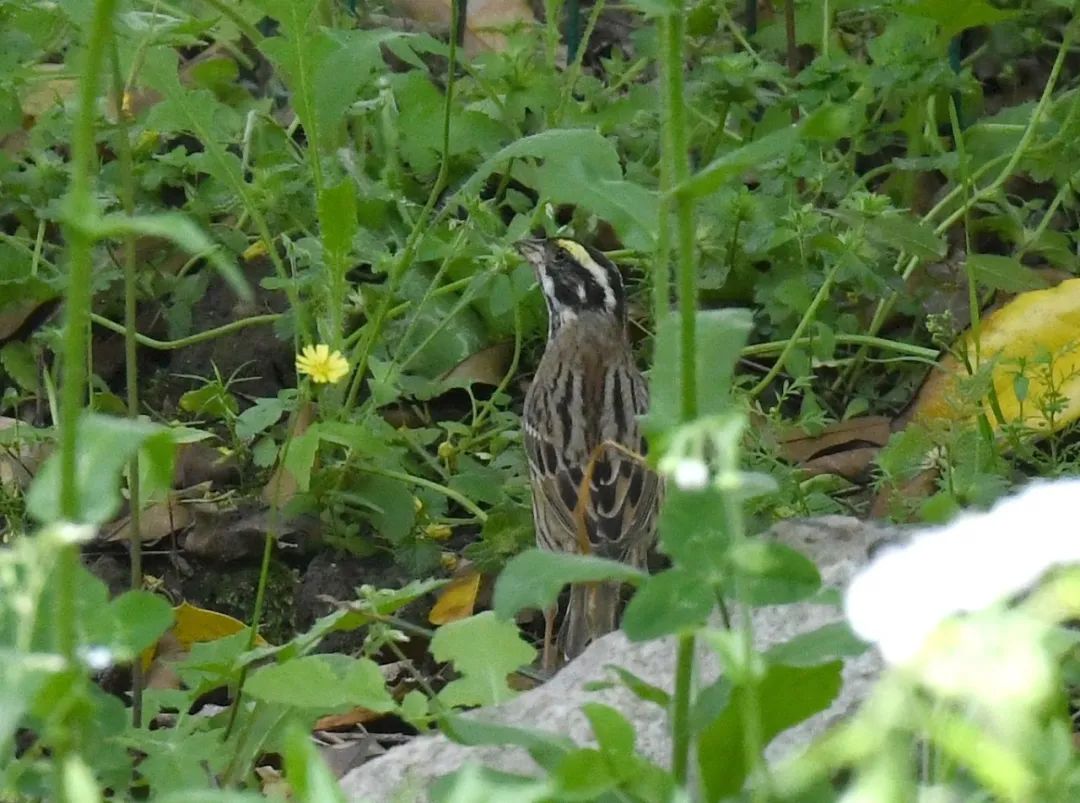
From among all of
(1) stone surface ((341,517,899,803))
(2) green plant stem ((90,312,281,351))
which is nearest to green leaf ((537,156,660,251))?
(1) stone surface ((341,517,899,803))

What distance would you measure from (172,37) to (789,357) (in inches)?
70.5

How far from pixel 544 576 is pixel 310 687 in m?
0.75

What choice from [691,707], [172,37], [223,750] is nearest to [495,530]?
[172,37]

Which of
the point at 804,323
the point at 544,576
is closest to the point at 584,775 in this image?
the point at 544,576

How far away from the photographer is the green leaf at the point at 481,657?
3.16 m

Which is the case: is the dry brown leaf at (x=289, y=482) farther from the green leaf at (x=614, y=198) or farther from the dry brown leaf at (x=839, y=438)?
the green leaf at (x=614, y=198)

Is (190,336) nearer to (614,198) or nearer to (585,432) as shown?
(585,432)

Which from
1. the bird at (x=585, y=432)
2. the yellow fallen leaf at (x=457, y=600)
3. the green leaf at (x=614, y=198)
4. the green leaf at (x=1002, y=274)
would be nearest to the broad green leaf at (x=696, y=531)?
the green leaf at (x=614, y=198)

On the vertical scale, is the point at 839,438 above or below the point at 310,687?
below

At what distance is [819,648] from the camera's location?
2062 millimetres

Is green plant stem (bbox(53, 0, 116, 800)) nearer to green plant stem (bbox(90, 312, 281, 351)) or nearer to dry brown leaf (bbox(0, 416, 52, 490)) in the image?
dry brown leaf (bbox(0, 416, 52, 490))

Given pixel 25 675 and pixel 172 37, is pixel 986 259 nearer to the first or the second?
pixel 172 37

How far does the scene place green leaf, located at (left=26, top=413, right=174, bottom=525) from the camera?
1.73 meters

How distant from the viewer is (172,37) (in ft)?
14.4
